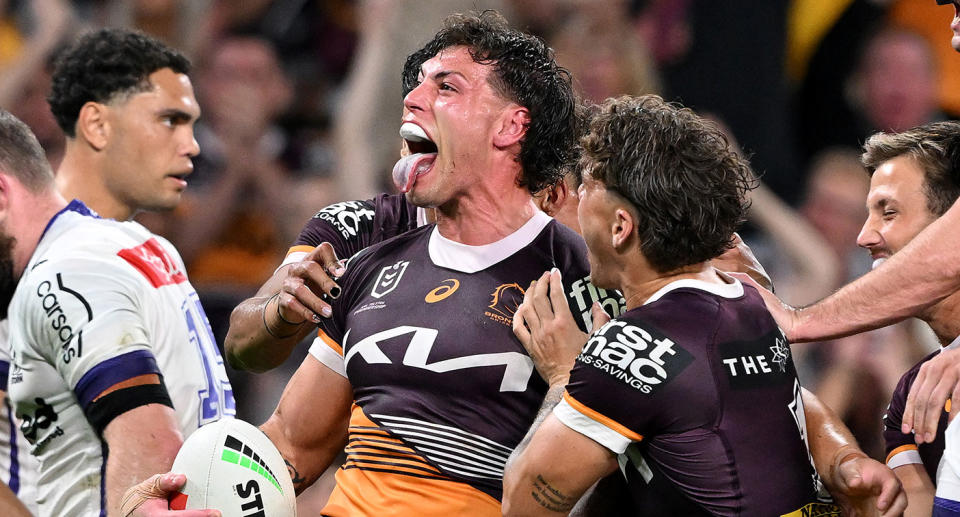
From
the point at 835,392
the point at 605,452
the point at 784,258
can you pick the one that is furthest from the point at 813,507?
the point at 784,258

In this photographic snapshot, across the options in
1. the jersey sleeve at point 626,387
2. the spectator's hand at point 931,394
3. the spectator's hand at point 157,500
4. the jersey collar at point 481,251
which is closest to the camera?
the jersey sleeve at point 626,387

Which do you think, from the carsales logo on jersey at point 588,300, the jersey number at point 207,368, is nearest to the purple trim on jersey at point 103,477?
the jersey number at point 207,368

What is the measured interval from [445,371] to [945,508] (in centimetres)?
147

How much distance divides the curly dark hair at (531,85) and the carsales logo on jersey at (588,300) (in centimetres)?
43

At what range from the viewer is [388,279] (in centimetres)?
366

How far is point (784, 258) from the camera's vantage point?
791cm

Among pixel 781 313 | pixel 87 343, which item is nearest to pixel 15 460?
pixel 87 343

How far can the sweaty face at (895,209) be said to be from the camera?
3.73m

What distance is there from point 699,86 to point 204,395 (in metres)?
5.19

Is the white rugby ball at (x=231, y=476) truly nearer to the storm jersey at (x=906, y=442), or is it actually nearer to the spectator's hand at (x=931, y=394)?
the spectator's hand at (x=931, y=394)

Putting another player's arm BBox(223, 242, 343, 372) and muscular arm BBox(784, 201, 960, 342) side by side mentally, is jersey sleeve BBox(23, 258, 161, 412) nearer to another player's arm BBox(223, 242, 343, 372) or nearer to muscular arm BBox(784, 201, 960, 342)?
another player's arm BBox(223, 242, 343, 372)

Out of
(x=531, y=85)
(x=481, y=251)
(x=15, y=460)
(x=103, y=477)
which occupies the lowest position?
(x=15, y=460)

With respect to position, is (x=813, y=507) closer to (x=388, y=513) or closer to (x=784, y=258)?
(x=388, y=513)

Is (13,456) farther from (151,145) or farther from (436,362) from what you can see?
(436,362)
